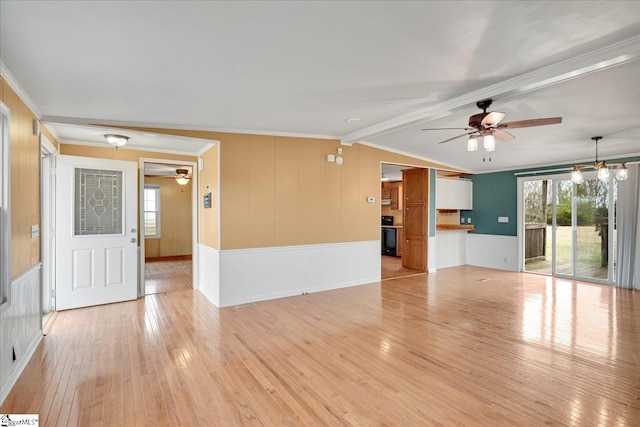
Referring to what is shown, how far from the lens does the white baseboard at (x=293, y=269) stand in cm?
474

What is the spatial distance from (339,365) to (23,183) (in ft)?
10.8

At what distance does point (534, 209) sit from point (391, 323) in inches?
208

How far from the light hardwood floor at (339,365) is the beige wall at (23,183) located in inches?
39.0

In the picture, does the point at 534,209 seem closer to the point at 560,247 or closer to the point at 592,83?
the point at 560,247

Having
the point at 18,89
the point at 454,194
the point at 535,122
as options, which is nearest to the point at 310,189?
the point at 535,122

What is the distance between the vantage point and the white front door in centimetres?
445

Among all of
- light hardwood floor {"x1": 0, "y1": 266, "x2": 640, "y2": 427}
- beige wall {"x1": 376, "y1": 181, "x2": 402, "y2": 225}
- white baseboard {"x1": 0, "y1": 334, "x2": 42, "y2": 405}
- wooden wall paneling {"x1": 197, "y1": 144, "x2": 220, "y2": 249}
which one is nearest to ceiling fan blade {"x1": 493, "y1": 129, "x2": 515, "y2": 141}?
light hardwood floor {"x1": 0, "y1": 266, "x2": 640, "y2": 427}

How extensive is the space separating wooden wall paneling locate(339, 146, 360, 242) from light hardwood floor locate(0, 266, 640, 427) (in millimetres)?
1395

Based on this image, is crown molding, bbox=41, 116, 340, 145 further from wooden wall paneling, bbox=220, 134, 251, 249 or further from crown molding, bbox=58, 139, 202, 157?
crown molding, bbox=58, 139, 202, 157

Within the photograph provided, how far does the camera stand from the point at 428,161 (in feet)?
23.4

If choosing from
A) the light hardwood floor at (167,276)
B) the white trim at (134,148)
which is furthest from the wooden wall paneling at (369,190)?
the light hardwood floor at (167,276)

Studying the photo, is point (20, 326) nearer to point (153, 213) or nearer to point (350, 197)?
point (350, 197)

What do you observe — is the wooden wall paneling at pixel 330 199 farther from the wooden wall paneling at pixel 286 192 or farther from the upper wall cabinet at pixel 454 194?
the upper wall cabinet at pixel 454 194

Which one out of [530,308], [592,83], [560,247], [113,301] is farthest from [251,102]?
Result: [560,247]
